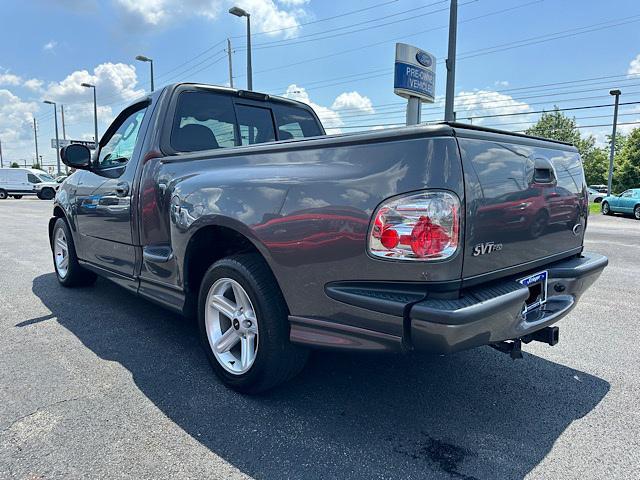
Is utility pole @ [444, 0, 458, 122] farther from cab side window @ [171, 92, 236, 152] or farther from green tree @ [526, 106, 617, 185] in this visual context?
green tree @ [526, 106, 617, 185]

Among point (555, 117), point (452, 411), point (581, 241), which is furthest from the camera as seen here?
point (555, 117)

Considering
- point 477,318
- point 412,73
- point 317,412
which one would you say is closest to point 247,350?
point 317,412

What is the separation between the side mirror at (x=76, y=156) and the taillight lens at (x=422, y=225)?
3.39 metres

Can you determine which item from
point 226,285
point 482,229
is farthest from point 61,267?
point 482,229

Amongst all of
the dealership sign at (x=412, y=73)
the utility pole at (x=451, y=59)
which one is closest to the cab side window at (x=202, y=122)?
the utility pole at (x=451, y=59)

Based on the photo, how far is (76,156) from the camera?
423 centimetres

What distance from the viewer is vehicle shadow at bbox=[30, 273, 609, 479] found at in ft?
7.08

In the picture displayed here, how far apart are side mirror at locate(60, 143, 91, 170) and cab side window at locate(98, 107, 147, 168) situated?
114 millimetres

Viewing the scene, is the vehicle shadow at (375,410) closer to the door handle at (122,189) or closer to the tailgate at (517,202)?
the tailgate at (517,202)

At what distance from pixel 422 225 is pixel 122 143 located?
3143mm

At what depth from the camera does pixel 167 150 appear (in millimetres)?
3504

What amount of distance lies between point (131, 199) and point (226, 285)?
4.27 feet

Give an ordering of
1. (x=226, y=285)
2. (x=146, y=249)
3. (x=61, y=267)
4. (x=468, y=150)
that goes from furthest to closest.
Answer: (x=61, y=267) < (x=146, y=249) < (x=226, y=285) < (x=468, y=150)

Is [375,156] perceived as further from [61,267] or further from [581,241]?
[61,267]
